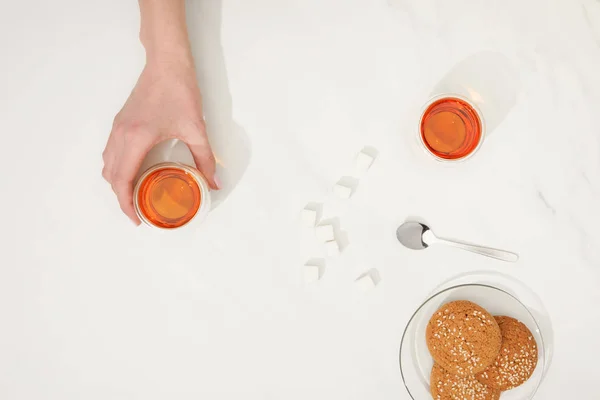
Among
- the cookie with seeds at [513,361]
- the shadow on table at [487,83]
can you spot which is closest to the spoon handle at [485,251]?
the cookie with seeds at [513,361]

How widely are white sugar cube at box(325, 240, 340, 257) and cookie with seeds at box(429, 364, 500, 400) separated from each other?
308 mm

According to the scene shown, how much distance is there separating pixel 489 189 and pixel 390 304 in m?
0.31

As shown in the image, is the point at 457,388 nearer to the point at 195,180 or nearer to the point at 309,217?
the point at 309,217

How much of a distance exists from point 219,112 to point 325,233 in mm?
334

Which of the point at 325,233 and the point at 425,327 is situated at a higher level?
the point at 325,233

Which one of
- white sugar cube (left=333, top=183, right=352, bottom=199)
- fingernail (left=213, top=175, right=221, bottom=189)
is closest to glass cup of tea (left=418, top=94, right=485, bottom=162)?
white sugar cube (left=333, top=183, right=352, bottom=199)

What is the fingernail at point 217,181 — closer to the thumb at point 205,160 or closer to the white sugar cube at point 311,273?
the thumb at point 205,160

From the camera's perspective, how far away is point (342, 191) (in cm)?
106

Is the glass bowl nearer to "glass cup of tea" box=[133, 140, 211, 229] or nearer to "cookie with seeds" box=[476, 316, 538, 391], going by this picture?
"cookie with seeds" box=[476, 316, 538, 391]

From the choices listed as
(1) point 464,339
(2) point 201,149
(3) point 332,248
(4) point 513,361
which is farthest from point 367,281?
(2) point 201,149

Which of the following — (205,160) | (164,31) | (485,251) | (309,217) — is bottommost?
(485,251)

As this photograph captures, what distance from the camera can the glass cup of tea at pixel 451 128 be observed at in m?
1.02

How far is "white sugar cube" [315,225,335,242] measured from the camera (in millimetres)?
1056

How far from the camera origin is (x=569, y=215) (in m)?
1.08
